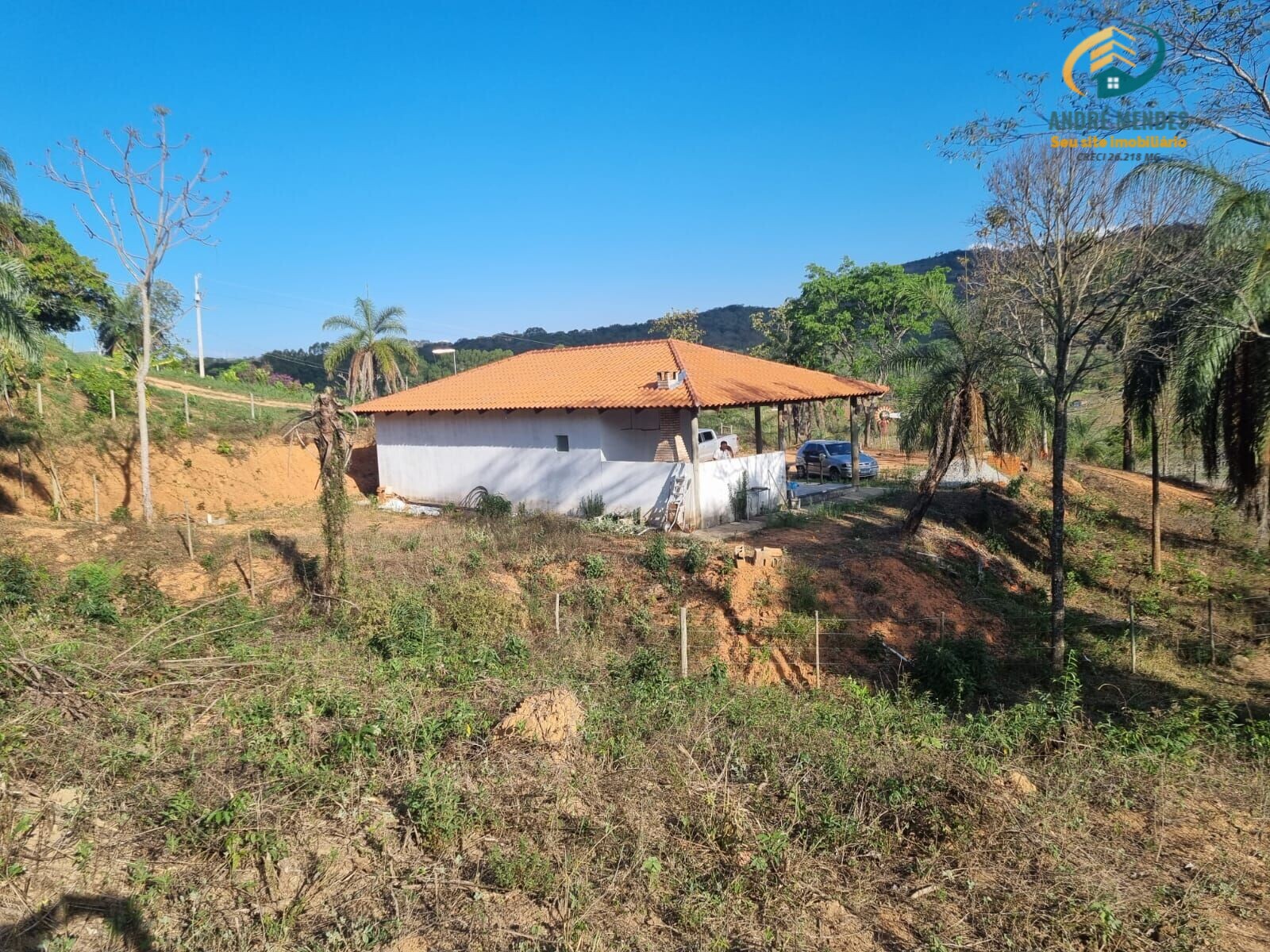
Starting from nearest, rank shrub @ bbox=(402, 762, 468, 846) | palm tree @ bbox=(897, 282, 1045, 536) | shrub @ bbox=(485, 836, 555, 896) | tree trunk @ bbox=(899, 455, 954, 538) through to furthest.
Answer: shrub @ bbox=(485, 836, 555, 896) < shrub @ bbox=(402, 762, 468, 846) < palm tree @ bbox=(897, 282, 1045, 536) < tree trunk @ bbox=(899, 455, 954, 538)

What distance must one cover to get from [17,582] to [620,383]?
12533 millimetres

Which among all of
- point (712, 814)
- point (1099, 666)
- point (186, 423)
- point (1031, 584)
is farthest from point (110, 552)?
point (1031, 584)

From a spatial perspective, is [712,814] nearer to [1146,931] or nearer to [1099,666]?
[1146,931]

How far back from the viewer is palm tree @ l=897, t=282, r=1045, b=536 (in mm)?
14328

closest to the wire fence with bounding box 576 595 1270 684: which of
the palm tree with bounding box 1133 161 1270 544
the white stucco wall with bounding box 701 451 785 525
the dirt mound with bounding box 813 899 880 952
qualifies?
the palm tree with bounding box 1133 161 1270 544

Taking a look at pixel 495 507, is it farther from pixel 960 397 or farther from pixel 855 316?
pixel 855 316

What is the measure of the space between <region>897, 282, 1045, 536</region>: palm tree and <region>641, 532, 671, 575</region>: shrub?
6.15 meters

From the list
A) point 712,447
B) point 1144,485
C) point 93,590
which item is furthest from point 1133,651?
point 93,590

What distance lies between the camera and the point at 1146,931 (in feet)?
14.6

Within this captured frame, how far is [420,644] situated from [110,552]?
297 inches

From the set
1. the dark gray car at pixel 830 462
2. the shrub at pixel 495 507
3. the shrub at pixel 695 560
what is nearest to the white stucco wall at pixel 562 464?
the shrub at pixel 495 507

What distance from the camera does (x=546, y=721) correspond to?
685 centimetres

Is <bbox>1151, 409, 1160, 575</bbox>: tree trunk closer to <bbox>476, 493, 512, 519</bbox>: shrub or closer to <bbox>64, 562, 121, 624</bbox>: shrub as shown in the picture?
<bbox>476, 493, 512, 519</bbox>: shrub

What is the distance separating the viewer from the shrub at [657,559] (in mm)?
13734
